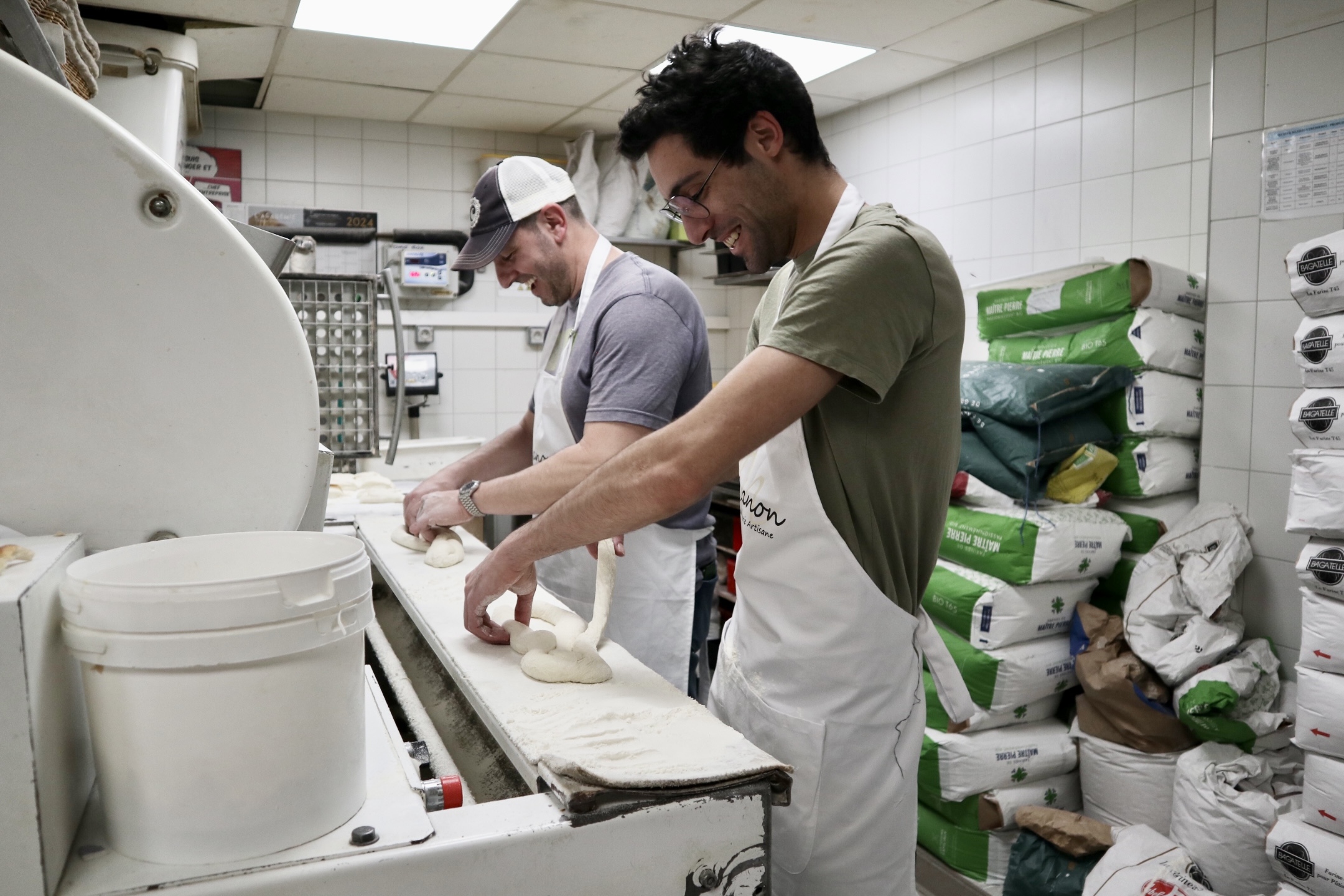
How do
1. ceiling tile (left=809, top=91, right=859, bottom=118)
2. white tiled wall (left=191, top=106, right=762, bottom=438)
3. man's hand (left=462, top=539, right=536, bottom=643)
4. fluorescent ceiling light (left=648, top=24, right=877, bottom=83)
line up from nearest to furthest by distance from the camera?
man's hand (left=462, top=539, right=536, bottom=643)
fluorescent ceiling light (left=648, top=24, right=877, bottom=83)
ceiling tile (left=809, top=91, right=859, bottom=118)
white tiled wall (left=191, top=106, right=762, bottom=438)

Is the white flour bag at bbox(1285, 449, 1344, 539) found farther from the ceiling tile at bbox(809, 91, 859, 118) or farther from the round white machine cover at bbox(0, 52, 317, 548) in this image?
the ceiling tile at bbox(809, 91, 859, 118)

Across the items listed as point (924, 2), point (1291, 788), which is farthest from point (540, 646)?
point (924, 2)

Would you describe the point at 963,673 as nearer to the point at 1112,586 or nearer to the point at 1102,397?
the point at 1112,586

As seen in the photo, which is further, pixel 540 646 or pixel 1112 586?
pixel 1112 586

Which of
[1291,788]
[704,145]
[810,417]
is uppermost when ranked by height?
[704,145]

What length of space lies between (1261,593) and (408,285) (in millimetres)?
3749

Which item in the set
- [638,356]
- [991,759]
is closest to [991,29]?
[638,356]

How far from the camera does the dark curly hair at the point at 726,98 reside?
50.4 inches

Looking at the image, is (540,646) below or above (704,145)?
below

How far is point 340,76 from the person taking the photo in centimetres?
375

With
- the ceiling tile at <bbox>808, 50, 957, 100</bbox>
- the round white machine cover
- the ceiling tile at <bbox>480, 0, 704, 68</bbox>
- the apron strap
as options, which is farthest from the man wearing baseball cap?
the ceiling tile at <bbox>808, 50, 957, 100</bbox>

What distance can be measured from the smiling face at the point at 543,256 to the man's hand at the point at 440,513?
0.57 meters

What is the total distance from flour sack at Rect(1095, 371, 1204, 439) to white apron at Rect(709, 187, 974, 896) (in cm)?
181

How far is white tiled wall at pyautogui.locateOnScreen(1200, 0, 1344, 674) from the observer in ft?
8.00
